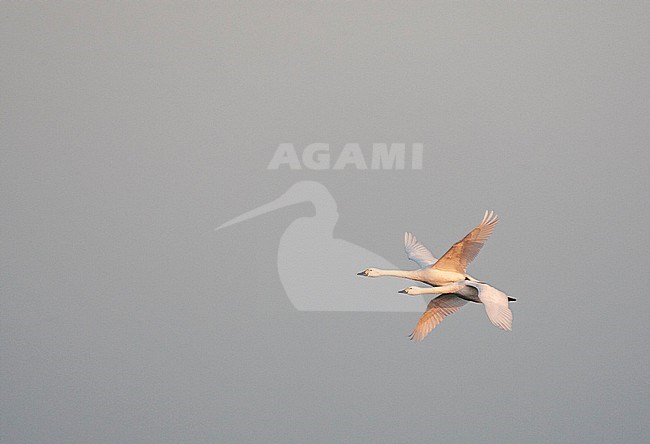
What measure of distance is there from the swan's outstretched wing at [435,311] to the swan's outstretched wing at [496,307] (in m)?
0.31

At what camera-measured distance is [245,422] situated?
464cm

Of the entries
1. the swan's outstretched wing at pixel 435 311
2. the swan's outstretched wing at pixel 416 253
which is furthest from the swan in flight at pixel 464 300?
the swan's outstretched wing at pixel 416 253

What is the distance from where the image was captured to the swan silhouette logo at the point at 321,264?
15.0ft

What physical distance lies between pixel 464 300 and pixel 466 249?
206 millimetres

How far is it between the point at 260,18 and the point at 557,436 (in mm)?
2032

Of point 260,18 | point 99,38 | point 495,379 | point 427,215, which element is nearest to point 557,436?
point 495,379

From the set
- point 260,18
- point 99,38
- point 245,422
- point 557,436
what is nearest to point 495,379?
point 557,436

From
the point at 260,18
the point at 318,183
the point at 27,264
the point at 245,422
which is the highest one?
the point at 260,18

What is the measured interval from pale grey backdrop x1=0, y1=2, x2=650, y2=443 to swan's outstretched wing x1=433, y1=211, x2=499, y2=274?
3.51 ft

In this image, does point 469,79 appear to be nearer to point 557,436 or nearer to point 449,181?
point 449,181

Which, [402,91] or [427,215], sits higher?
[402,91]

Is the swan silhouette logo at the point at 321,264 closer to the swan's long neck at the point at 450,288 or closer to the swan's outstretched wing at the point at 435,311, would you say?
the swan's outstretched wing at the point at 435,311

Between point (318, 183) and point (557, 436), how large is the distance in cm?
138

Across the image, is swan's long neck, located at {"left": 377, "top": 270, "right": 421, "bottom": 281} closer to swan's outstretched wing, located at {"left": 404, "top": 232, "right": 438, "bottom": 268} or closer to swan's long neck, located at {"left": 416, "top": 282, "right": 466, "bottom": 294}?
swan's long neck, located at {"left": 416, "top": 282, "right": 466, "bottom": 294}
